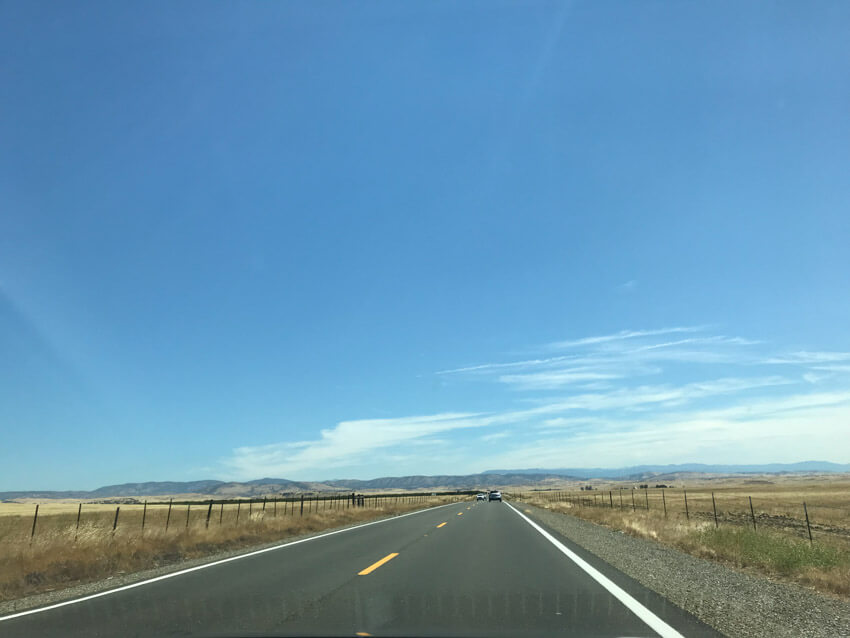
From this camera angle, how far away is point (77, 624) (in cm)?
723

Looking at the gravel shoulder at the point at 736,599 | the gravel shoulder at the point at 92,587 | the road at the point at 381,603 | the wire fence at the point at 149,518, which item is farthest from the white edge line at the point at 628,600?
the wire fence at the point at 149,518

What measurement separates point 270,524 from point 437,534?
717 cm

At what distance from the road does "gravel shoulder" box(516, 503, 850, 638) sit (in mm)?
404

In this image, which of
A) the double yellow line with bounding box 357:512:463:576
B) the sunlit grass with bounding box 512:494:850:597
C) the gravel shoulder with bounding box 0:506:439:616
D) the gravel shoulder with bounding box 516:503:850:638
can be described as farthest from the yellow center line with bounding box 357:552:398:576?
the sunlit grass with bounding box 512:494:850:597

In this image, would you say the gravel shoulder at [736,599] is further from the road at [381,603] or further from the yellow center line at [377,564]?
the yellow center line at [377,564]

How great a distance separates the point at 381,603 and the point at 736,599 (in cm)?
511

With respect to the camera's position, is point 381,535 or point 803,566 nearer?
point 803,566

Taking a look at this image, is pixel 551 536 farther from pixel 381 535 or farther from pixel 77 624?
pixel 77 624

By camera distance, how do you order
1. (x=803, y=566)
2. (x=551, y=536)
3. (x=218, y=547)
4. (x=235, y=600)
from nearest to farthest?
(x=235, y=600) → (x=803, y=566) → (x=218, y=547) → (x=551, y=536)

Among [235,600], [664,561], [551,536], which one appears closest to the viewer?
[235,600]

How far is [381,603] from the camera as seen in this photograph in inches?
316

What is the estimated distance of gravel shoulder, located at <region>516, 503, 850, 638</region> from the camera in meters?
6.80

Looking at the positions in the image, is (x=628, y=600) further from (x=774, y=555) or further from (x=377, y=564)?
(x=774, y=555)

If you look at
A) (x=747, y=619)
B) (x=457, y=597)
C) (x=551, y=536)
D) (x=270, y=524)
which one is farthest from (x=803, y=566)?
(x=270, y=524)
